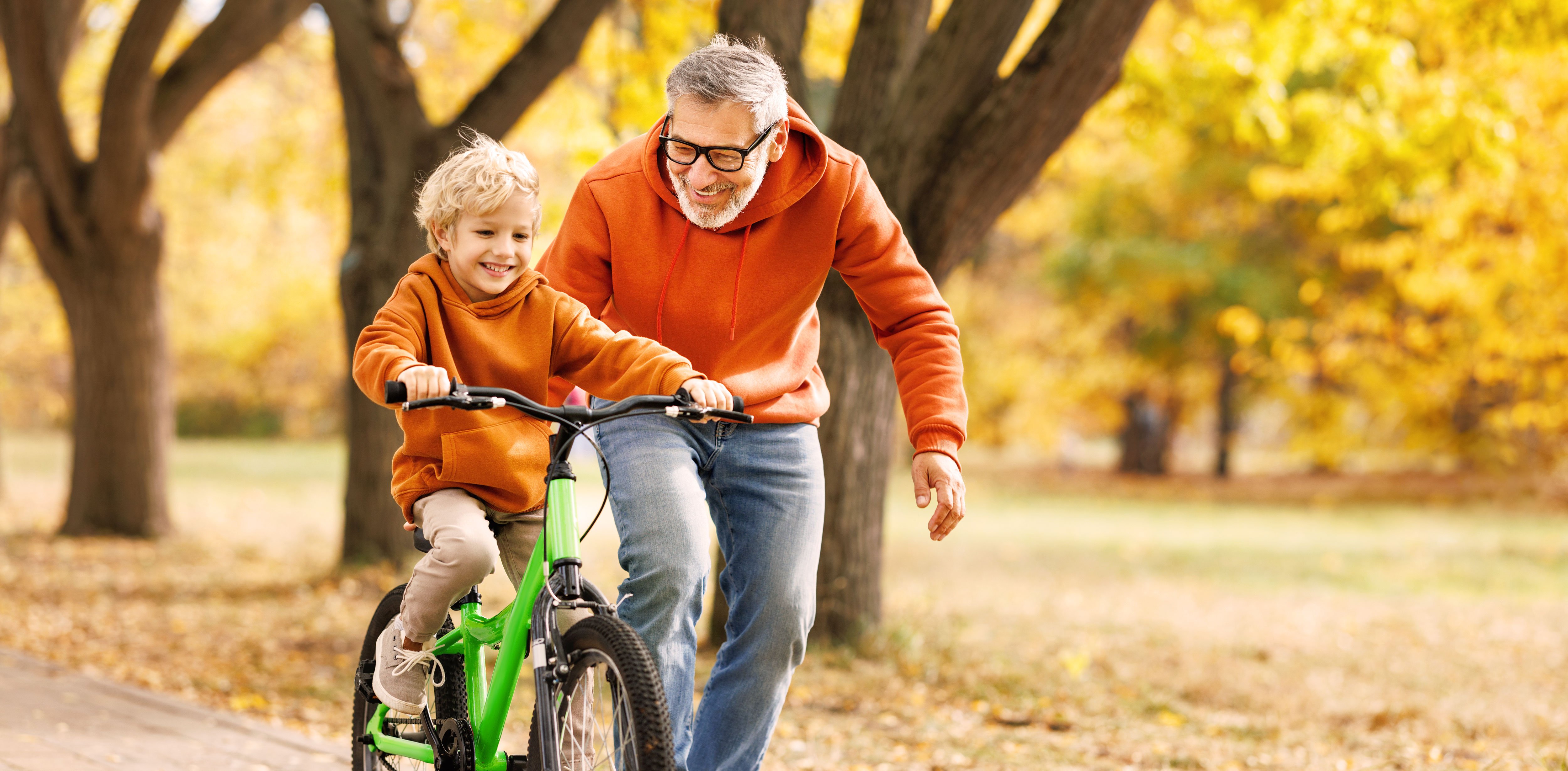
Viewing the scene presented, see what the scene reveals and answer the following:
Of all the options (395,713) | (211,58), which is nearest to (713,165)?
(395,713)

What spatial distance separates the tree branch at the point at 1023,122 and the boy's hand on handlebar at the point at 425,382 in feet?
12.6

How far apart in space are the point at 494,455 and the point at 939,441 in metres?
1.00

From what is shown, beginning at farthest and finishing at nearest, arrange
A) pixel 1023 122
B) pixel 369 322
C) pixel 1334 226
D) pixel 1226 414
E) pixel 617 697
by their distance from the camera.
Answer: pixel 1226 414 < pixel 1334 226 < pixel 369 322 < pixel 1023 122 < pixel 617 697

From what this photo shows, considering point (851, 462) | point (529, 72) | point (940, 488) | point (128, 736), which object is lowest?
point (128, 736)

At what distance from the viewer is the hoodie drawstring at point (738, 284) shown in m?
3.14

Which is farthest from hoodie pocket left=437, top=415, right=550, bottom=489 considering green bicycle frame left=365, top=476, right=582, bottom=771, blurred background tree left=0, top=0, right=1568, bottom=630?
blurred background tree left=0, top=0, right=1568, bottom=630

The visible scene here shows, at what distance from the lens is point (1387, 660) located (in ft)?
25.4

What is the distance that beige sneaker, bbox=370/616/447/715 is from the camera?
10.4ft

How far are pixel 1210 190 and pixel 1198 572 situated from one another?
498 inches

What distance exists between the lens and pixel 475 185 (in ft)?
9.50

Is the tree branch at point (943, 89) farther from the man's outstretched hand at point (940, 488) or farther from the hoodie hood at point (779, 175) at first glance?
the man's outstretched hand at point (940, 488)

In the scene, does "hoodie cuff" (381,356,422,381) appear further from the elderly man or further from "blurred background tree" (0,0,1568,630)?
"blurred background tree" (0,0,1568,630)

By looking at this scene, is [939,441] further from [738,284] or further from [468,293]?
[468,293]

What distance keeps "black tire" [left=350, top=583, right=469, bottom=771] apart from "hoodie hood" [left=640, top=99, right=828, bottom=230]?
114cm
